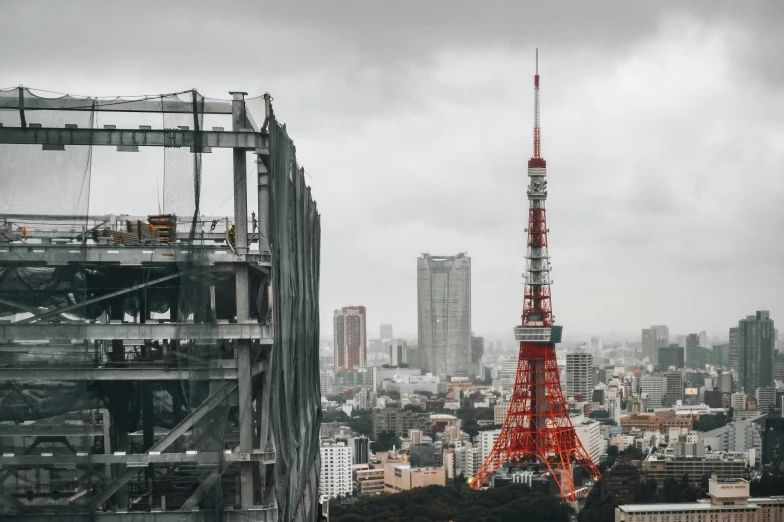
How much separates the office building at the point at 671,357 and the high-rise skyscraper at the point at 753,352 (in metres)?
5.11

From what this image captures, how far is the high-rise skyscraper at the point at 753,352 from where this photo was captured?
2704cm

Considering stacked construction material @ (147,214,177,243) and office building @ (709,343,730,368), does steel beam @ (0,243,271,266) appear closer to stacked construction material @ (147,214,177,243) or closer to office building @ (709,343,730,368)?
stacked construction material @ (147,214,177,243)

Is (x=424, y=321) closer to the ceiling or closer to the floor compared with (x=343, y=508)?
closer to the ceiling

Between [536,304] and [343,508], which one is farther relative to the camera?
[536,304]

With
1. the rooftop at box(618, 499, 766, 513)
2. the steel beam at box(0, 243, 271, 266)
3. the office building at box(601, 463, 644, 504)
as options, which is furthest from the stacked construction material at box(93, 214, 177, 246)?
the office building at box(601, 463, 644, 504)

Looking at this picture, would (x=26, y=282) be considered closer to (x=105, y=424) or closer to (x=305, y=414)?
(x=105, y=424)

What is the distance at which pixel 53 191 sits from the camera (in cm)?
321

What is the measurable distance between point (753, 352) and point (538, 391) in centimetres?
1249

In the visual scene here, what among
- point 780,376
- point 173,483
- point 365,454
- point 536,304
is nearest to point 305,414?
point 173,483

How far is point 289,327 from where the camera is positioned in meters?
3.80

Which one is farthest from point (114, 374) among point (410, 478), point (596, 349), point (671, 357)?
point (671, 357)

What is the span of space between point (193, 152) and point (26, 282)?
0.68 m

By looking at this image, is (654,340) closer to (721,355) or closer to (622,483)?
(721,355)

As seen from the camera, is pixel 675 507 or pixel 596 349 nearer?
pixel 675 507
